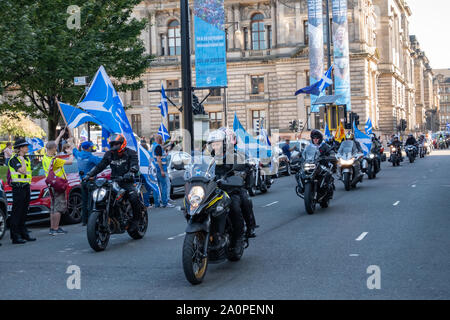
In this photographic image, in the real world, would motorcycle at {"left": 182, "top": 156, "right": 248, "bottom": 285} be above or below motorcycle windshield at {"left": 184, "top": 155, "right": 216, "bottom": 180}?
below

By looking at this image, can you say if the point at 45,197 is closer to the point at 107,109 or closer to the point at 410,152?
the point at 107,109

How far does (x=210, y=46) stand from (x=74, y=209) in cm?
783

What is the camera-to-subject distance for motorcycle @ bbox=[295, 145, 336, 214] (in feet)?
46.5

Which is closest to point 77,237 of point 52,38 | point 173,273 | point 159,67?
point 173,273

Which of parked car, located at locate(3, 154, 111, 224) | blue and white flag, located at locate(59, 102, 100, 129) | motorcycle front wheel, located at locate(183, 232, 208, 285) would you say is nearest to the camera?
motorcycle front wheel, located at locate(183, 232, 208, 285)

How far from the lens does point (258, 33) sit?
69438 millimetres

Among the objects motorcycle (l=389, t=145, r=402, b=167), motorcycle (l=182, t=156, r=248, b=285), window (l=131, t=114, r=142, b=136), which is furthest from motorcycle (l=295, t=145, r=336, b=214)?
window (l=131, t=114, r=142, b=136)

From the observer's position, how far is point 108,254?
9766mm

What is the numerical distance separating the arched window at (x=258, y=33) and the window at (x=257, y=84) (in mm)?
3201

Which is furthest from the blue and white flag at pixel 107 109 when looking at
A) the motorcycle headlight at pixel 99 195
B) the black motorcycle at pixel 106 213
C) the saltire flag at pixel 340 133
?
the saltire flag at pixel 340 133

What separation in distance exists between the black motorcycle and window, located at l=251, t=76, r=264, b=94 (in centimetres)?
5865

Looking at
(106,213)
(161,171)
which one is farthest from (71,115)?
(106,213)

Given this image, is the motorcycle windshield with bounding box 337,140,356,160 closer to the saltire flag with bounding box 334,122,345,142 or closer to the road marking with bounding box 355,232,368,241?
the road marking with bounding box 355,232,368,241
